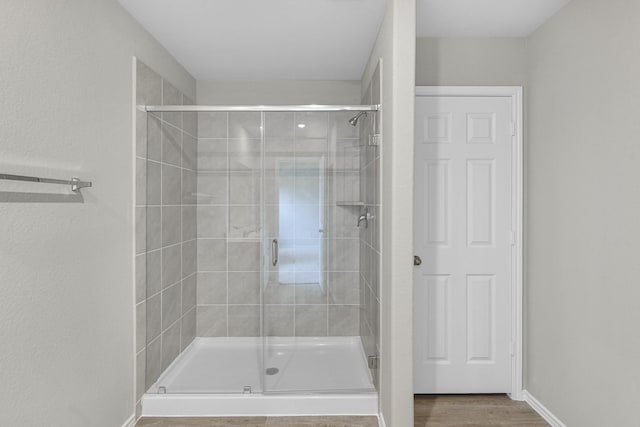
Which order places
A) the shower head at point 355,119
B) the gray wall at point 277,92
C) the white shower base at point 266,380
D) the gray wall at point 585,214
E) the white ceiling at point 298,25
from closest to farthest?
1. the gray wall at point 585,214
2. the white ceiling at point 298,25
3. the white shower base at point 266,380
4. the shower head at point 355,119
5. the gray wall at point 277,92

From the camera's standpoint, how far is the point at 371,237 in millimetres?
2535

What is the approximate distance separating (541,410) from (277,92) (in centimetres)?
321

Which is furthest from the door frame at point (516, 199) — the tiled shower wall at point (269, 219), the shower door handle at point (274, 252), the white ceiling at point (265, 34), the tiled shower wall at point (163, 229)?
the tiled shower wall at point (163, 229)

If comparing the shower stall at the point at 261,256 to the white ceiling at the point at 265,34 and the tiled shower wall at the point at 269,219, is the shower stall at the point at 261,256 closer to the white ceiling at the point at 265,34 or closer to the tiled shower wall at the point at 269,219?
the tiled shower wall at the point at 269,219

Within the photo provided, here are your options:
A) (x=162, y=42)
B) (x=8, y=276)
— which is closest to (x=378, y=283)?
(x=8, y=276)

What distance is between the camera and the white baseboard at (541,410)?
2292 millimetres

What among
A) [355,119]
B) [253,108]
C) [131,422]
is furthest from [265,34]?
[131,422]

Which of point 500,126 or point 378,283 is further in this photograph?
point 500,126

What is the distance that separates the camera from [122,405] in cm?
218

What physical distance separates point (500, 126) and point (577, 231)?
0.92m

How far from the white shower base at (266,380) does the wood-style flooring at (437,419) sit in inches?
2.3

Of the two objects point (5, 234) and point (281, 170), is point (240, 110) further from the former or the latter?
point (5, 234)

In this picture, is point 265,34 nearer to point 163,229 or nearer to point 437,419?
point 163,229

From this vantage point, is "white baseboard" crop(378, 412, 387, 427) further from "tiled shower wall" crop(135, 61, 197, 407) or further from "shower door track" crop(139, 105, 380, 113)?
"shower door track" crop(139, 105, 380, 113)
